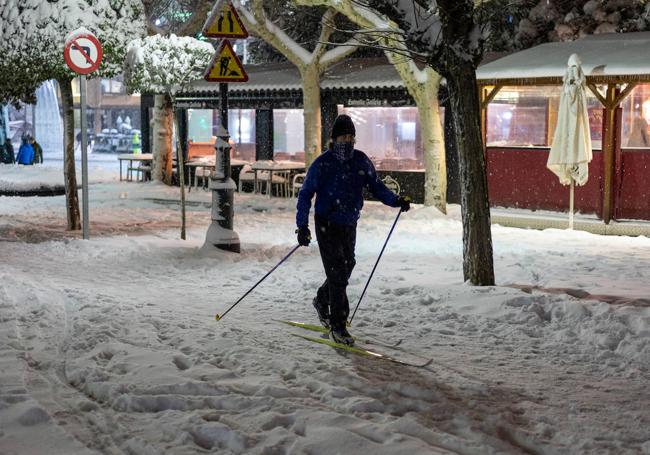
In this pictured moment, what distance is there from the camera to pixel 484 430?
5168 millimetres

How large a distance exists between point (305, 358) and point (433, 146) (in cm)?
1193

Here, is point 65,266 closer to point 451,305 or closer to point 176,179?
point 451,305

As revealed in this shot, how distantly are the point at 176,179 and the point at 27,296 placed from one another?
59.4 ft

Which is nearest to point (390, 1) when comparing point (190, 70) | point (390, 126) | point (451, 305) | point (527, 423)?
point (451, 305)

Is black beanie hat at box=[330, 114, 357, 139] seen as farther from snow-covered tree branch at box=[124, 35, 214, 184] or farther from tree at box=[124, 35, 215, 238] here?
snow-covered tree branch at box=[124, 35, 214, 184]

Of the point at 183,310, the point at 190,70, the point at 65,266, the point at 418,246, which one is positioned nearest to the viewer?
the point at 183,310

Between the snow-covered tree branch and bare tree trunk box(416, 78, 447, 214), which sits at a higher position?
the snow-covered tree branch

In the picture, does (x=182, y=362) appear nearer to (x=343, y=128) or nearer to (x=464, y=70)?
(x=343, y=128)

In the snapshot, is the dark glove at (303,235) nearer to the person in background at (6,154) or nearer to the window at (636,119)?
the window at (636,119)

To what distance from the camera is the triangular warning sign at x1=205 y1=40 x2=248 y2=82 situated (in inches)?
471

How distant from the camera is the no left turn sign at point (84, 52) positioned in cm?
1284

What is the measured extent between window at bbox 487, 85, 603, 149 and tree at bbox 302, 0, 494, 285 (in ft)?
26.6

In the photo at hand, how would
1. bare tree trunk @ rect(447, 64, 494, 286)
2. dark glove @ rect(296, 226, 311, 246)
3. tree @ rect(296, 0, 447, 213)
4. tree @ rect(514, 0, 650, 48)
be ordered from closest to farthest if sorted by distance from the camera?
dark glove @ rect(296, 226, 311, 246), bare tree trunk @ rect(447, 64, 494, 286), tree @ rect(296, 0, 447, 213), tree @ rect(514, 0, 650, 48)

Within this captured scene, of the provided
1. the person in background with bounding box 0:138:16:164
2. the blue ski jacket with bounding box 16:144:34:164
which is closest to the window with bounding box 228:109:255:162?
the blue ski jacket with bounding box 16:144:34:164
